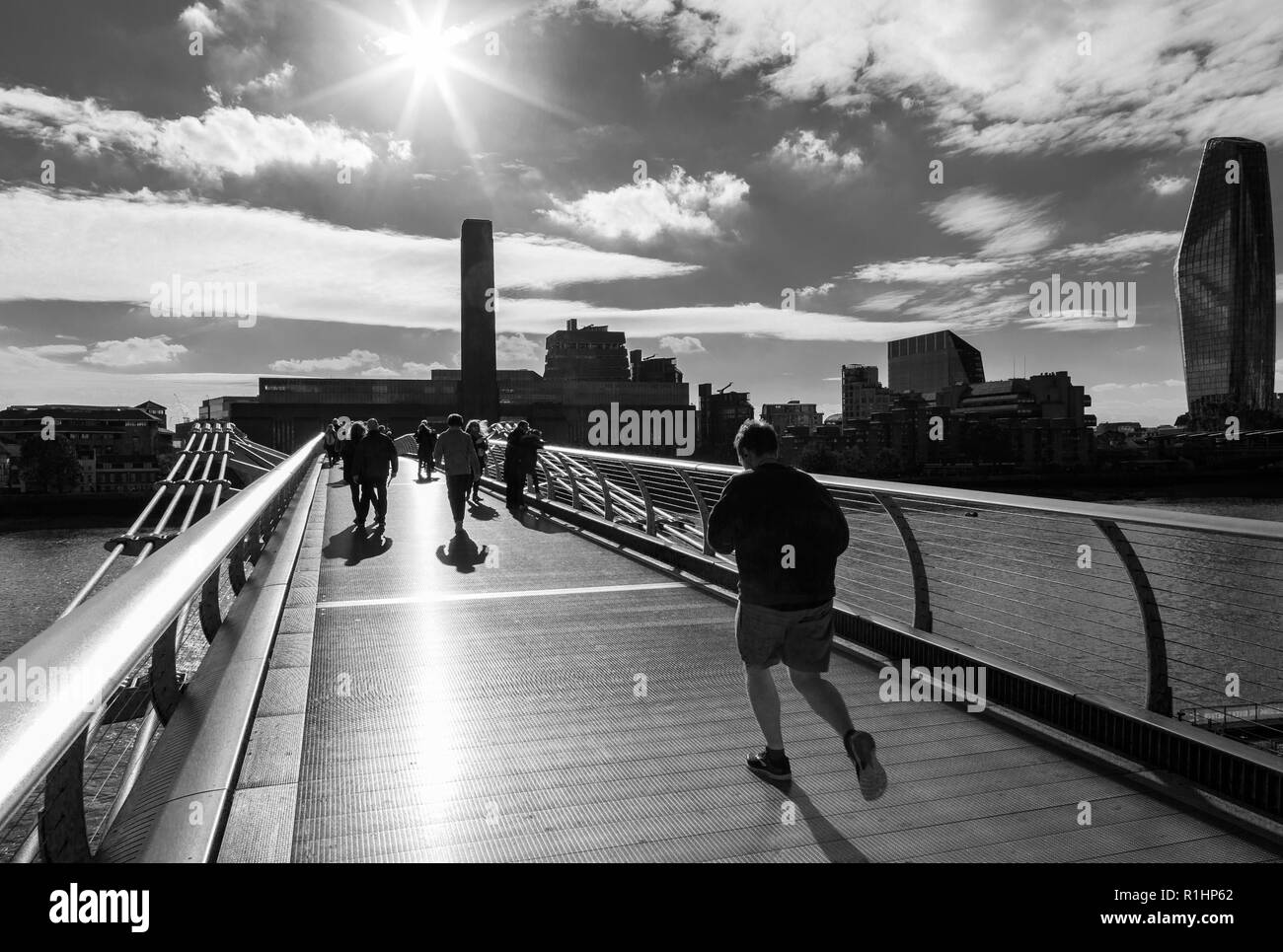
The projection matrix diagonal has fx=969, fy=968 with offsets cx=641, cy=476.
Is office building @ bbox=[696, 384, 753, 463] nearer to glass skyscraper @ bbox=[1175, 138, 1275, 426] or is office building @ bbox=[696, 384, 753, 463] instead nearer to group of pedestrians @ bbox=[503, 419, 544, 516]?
glass skyscraper @ bbox=[1175, 138, 1275, 426]

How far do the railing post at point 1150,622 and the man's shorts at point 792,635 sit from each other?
1296 mm

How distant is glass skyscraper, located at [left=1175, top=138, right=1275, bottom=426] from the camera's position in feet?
547

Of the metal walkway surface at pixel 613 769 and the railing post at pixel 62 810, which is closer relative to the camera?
the railing post at pixel 62 810

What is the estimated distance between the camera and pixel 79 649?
171 centimetres

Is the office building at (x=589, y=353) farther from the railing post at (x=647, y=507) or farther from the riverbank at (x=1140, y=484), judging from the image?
the railing post at (x=647, y=507)

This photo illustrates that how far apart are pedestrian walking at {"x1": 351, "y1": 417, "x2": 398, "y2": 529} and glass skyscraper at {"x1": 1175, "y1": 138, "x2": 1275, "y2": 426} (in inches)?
7235

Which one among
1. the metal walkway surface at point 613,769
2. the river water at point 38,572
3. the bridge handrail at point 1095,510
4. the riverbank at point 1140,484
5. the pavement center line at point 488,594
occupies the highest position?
the bridge handrail at point 1095,510

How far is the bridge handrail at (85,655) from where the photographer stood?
4.24 ft

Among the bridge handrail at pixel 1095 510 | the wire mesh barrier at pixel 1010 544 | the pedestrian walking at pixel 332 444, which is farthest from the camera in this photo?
the pedestrian walking at pixel 332 444

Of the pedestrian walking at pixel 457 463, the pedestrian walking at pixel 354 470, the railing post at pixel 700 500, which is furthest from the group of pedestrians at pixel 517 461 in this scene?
the railing post at pixel 700 500

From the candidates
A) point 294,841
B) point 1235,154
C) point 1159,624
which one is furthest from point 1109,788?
point 1235,154

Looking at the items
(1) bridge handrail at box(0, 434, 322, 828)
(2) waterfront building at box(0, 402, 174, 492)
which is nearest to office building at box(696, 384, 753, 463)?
(2) waterfront building at box(0, 402, 174, 492)
